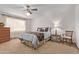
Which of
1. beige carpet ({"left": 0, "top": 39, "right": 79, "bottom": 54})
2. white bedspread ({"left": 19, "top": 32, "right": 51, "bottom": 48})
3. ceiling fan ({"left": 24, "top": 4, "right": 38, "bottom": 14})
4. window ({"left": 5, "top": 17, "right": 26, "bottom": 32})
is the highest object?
ceiling fan ({"left": 24, "top": 4, "right": 38, "bottom": 14})

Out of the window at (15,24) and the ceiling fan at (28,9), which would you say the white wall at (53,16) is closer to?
the ceiling fan at (28,9)

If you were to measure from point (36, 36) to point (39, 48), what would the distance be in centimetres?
21

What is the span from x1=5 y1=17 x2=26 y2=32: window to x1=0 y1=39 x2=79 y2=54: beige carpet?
0.20m

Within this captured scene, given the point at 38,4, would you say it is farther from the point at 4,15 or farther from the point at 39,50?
the point at 39,50

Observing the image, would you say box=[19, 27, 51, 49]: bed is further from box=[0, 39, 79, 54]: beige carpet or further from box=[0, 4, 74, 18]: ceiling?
box=[0, 4, 74, 18]: ceiling

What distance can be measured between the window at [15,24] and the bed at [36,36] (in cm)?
12

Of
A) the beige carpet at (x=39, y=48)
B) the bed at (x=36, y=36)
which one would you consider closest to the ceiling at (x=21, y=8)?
the bed at (x=36, y=36)

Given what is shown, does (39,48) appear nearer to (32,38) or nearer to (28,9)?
(32,38)

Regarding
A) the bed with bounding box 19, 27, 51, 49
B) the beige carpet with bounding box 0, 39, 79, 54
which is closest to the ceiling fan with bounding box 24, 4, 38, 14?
the bed with bounding box 19, 27, 51, 49

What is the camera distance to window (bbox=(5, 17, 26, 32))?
6.82 feet

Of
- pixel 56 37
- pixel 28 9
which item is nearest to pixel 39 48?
pixel 56 37

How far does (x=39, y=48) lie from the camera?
2.09 meters
